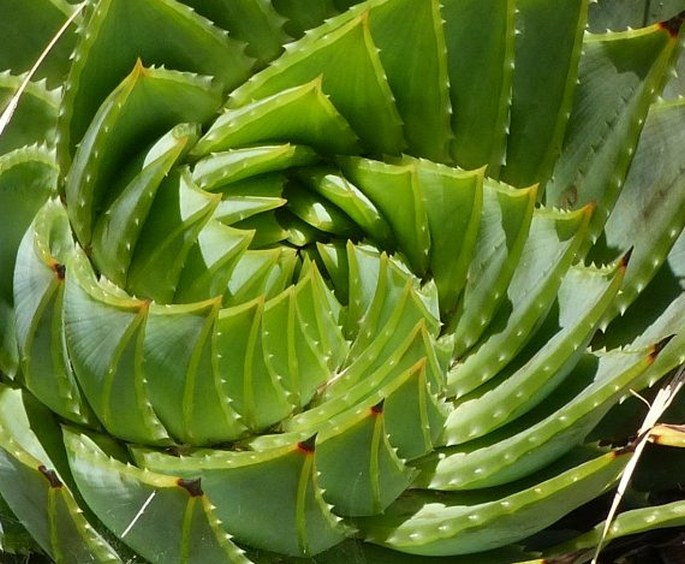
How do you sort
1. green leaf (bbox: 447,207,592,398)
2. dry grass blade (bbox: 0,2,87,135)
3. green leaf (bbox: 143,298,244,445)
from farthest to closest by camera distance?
green leaf (bbox: 447,207,592,398)
dry grass blade (bbox: 0,2,87,135)
green leaf (bbox: 143,298,244,445)

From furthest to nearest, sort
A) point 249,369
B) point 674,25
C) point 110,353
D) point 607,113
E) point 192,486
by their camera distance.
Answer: point 607,113 < point 674,25 < point 249,369 < point 110,353 < point 192,486

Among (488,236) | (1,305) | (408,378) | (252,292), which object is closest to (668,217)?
(488,236)

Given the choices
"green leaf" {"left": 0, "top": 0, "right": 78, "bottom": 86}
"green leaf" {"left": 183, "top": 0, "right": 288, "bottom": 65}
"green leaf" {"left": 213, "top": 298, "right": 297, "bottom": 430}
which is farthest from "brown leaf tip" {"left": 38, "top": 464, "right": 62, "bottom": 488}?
"green leaf" {"left": 183, "top": 0, "right": 288, "bottom": 65}

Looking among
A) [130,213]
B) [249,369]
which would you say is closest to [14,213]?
[130,213]

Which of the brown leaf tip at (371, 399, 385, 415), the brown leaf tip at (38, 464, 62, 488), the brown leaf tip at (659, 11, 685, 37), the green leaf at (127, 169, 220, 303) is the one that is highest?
the brown leaf tip at (659, 11, 685, 37)

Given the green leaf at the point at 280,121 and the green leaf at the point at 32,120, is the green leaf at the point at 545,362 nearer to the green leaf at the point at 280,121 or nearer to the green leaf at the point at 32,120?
the green leaf at the point at 280,121

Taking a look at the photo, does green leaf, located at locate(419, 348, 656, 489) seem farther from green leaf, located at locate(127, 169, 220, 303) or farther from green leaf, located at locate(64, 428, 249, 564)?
green leaf, located at locate(127, 169, 220, 303)

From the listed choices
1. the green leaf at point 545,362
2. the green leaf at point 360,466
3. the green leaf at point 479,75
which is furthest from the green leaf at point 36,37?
the green leaf at point 545,362

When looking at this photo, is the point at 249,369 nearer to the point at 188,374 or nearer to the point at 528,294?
the point at 188,374
